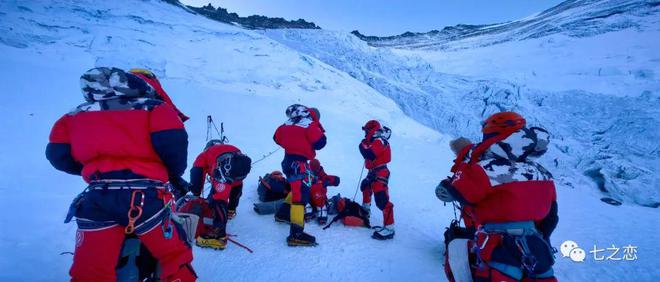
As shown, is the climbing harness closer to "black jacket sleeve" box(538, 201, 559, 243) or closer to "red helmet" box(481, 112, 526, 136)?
"red helmet" box(481, 112, 526, 136)

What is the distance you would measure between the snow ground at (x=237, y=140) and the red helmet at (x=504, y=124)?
1.54m

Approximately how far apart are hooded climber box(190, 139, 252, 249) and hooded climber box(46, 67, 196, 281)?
1.13 meters

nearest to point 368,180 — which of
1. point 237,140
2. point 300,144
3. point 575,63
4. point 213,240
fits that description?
point 300,144

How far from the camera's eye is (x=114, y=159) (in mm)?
1733

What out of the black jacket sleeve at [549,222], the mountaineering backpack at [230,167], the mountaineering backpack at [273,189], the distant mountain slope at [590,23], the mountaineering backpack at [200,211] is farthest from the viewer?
the distant mountain slope at [590,23]

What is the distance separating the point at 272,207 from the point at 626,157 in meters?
13.1

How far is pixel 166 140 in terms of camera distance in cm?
178

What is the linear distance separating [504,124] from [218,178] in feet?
8.50

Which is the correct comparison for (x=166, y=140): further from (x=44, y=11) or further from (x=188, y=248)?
(x=44, y=11)

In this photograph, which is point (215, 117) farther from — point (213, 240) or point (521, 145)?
point (521, 145)

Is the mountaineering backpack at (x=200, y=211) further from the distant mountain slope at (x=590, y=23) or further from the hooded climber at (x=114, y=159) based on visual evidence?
the distant mountain slope at (x=590, y=23)

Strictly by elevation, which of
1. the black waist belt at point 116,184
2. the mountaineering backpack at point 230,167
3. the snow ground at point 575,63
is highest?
the snow ground at point 575,63

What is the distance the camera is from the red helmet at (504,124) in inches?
77.5

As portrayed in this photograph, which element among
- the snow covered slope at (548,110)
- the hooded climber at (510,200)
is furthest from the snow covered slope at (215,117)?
the snow covered slope at (548,110)
